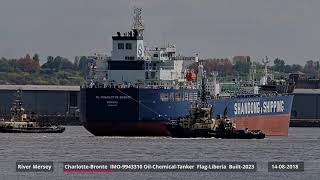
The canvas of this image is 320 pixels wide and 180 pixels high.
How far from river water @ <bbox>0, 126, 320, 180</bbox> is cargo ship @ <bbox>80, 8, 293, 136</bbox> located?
2.04 metres

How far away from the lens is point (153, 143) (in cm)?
9538

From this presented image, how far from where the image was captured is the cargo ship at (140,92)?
4183 inches

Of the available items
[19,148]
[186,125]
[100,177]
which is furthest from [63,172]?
[186,125]

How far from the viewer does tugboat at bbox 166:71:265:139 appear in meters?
102

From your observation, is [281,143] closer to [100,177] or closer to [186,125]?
[186,125]
